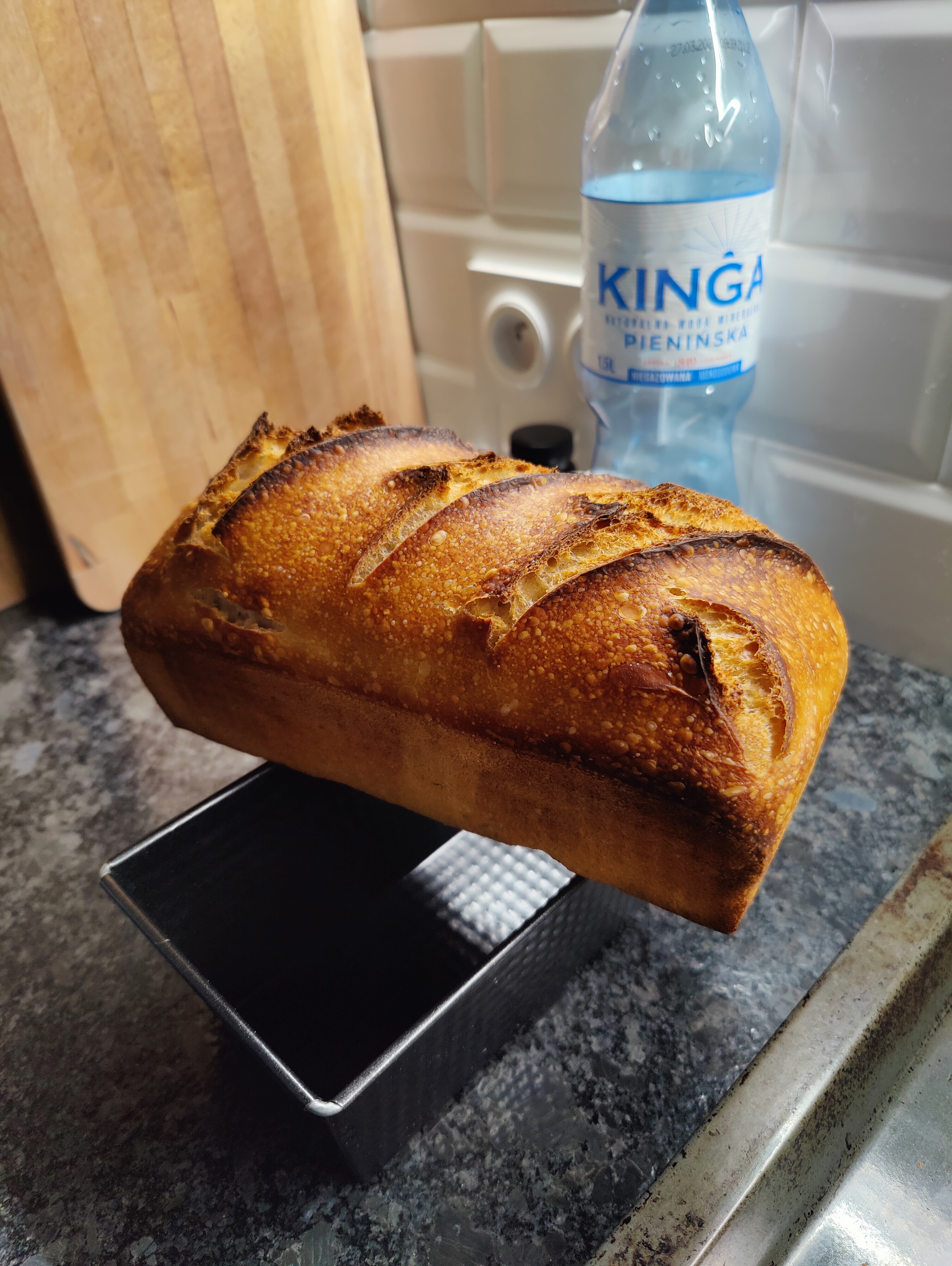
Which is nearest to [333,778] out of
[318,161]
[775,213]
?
[775,213]

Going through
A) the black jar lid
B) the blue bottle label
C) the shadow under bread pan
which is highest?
the blue bottle label

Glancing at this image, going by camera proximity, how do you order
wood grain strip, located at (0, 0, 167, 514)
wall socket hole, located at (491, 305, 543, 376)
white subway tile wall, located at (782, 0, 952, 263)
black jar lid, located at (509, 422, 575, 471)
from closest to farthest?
white subway tile wall, located at (782, 0, 952, 263)
wood grain strip, located at (0, 0, 167, 514)
black jar lid, located at (509, 422, 575, 471)
wall socket hole, located at (491, 305, 543, 376)

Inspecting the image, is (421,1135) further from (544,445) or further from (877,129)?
(877,129)

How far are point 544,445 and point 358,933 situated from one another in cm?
54

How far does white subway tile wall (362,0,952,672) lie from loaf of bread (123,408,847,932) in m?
0.30

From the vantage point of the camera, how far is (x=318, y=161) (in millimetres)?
994

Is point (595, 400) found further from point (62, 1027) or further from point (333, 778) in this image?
point (62, 1027)

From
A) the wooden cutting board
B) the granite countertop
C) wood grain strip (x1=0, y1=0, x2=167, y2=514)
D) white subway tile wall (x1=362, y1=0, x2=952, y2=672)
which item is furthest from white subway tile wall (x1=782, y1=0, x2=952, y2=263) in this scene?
wood grain strip (x1=0, y1=0, x2=167, y2=514)

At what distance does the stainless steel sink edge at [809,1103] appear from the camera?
0.45m

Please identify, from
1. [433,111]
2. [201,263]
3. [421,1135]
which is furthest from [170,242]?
[421,1135]

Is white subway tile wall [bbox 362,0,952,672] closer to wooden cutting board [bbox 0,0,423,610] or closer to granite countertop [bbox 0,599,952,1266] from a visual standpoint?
wooden cutting board [bbox 0,0,423,610]

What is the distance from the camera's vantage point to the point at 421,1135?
53 centimetres

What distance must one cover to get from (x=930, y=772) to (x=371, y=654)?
52 centimetres

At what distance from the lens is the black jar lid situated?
3.01ft
